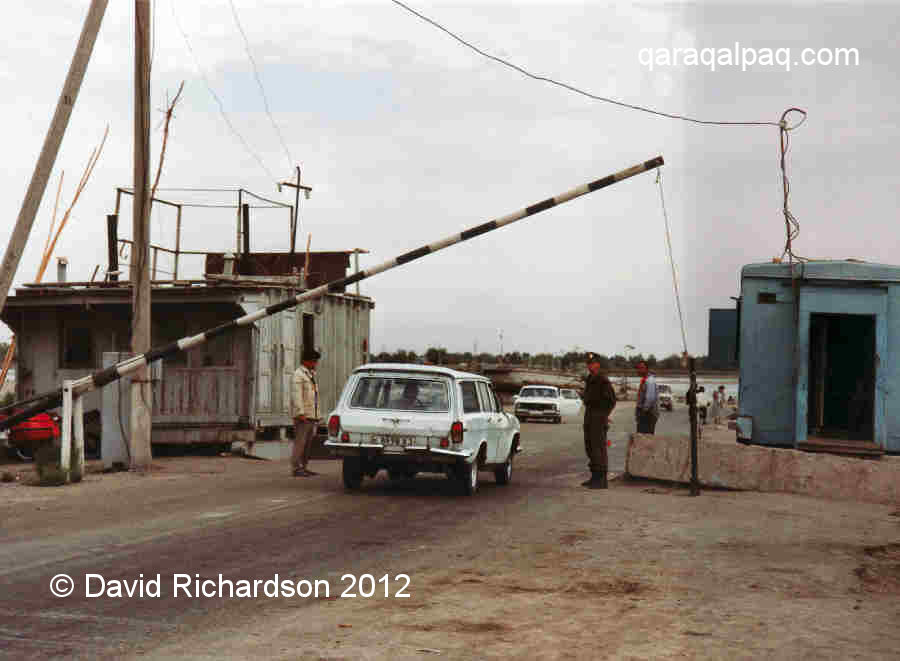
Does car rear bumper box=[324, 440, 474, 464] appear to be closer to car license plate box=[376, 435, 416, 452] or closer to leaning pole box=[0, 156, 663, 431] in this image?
car license plate box=[376, 435, 416, 452]

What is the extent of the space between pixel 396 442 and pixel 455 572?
5.58 m

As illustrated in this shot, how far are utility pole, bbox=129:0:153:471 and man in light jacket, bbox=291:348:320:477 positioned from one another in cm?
273

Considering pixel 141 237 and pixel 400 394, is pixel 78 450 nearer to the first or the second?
pixel 141 237

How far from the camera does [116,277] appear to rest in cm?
2484

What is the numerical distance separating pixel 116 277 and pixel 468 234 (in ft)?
35.3

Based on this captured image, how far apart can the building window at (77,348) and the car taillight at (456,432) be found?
41.5 ft

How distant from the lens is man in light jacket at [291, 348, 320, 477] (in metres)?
16.3

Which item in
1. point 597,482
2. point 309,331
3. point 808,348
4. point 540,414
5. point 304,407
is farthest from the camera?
point 540,414

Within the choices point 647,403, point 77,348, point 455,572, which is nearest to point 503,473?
point 647,403

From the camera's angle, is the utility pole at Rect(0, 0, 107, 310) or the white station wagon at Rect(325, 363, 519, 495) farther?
the utility pole at Rect(0, 0, 107, 310)

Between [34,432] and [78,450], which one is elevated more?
[78,450]

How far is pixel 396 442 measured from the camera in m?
13.8

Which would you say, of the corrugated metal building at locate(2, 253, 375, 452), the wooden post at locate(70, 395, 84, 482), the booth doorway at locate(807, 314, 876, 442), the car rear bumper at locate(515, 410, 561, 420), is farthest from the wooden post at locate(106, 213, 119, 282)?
the car rear bumper at locate(515, 410, 561, 420)

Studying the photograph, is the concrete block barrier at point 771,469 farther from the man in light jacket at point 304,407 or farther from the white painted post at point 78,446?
the white painted post at point 78,446
